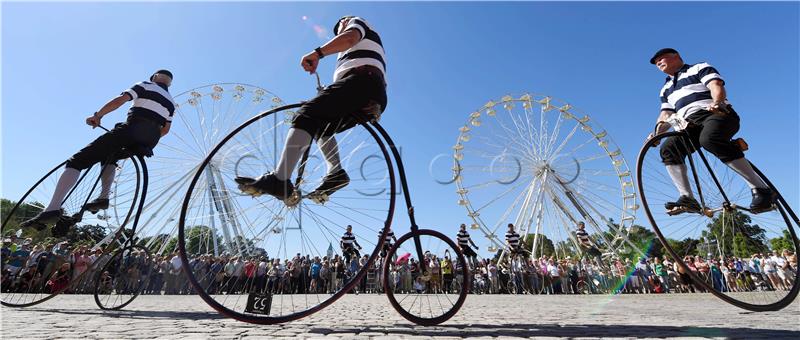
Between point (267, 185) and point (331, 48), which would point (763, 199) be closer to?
point (331, 48)

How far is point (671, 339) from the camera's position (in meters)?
2.37

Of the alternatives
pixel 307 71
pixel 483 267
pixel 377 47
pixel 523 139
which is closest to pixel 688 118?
pixel 377 47

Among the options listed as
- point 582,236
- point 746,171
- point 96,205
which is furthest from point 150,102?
point 582,236

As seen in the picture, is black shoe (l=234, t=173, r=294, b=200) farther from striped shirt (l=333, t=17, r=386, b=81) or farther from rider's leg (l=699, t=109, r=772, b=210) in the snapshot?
rider's leg (l=699, t=109, r=772, b=210)

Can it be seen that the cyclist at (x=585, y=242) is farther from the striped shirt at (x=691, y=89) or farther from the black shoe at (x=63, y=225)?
the black shoe at (x=63, y=225)

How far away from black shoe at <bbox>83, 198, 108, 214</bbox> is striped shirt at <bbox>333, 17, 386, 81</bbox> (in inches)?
150

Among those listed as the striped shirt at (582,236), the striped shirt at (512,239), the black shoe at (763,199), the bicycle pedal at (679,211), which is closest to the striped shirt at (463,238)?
the striped shirt at (512,239)

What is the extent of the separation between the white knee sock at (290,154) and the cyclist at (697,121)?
3.69 meters

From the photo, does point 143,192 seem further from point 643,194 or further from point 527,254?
point 527,254

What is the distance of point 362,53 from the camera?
10.9 ft

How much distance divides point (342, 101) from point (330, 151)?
0.68m

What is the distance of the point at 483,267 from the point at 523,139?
29.8 feet

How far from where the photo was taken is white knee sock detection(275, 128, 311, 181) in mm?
2855

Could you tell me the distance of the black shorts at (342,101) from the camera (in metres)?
2.97
